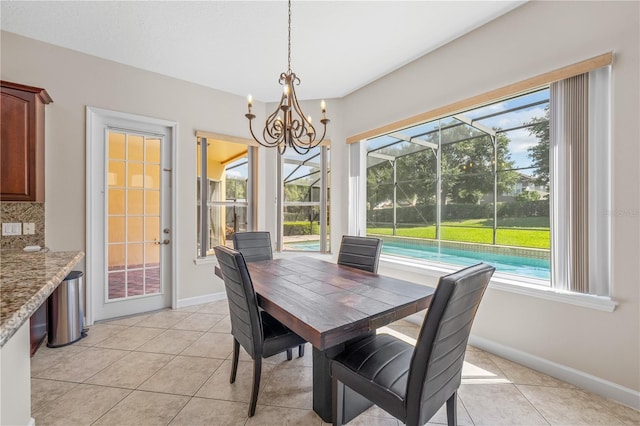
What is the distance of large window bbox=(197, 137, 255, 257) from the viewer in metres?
3.83

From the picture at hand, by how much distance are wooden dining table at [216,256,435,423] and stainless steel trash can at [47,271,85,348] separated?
188 cm

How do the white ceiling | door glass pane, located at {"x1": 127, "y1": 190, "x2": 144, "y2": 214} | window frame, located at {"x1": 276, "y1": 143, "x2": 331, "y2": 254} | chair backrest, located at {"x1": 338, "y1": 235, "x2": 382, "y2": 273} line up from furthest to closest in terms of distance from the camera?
window frame, located at {"x1": 276, "y1": 143, "x2": 331, "y2": 254}
door glass pane, located at {"x1": 127, "y1": 190, "x2": 144, "y2": 214}
chair backrest, located at {"x1": 338, "y1": 235, "x2": 382, "y2": 273}
the white ceiling

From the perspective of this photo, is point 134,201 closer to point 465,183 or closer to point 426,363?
point 426,363

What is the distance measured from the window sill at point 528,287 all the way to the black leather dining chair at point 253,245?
1546 millimetres

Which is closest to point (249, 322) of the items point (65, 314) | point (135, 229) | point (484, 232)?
point (65, 314)

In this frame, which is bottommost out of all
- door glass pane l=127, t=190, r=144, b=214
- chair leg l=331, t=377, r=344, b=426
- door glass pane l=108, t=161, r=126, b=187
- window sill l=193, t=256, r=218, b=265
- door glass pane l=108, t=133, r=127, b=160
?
chair leg l=331, t=377, r=344, b=426

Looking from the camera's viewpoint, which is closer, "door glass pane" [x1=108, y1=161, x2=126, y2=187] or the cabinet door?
the cabinet door

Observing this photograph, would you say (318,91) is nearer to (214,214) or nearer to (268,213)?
(268,213)

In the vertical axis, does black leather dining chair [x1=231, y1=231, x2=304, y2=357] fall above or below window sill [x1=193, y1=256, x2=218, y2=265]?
above

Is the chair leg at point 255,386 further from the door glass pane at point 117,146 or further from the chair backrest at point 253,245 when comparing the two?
the door glass pane at point 117,146

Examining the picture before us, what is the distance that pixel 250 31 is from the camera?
8.54 ft

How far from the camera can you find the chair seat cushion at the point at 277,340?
174cm

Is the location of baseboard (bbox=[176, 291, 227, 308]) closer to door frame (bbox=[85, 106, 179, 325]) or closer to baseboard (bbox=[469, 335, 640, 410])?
door frame (bbox=[85, 106, 179, 325])

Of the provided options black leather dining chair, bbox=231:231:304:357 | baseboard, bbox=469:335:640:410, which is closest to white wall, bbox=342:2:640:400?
baseboard, bbox=469:335:640:410
